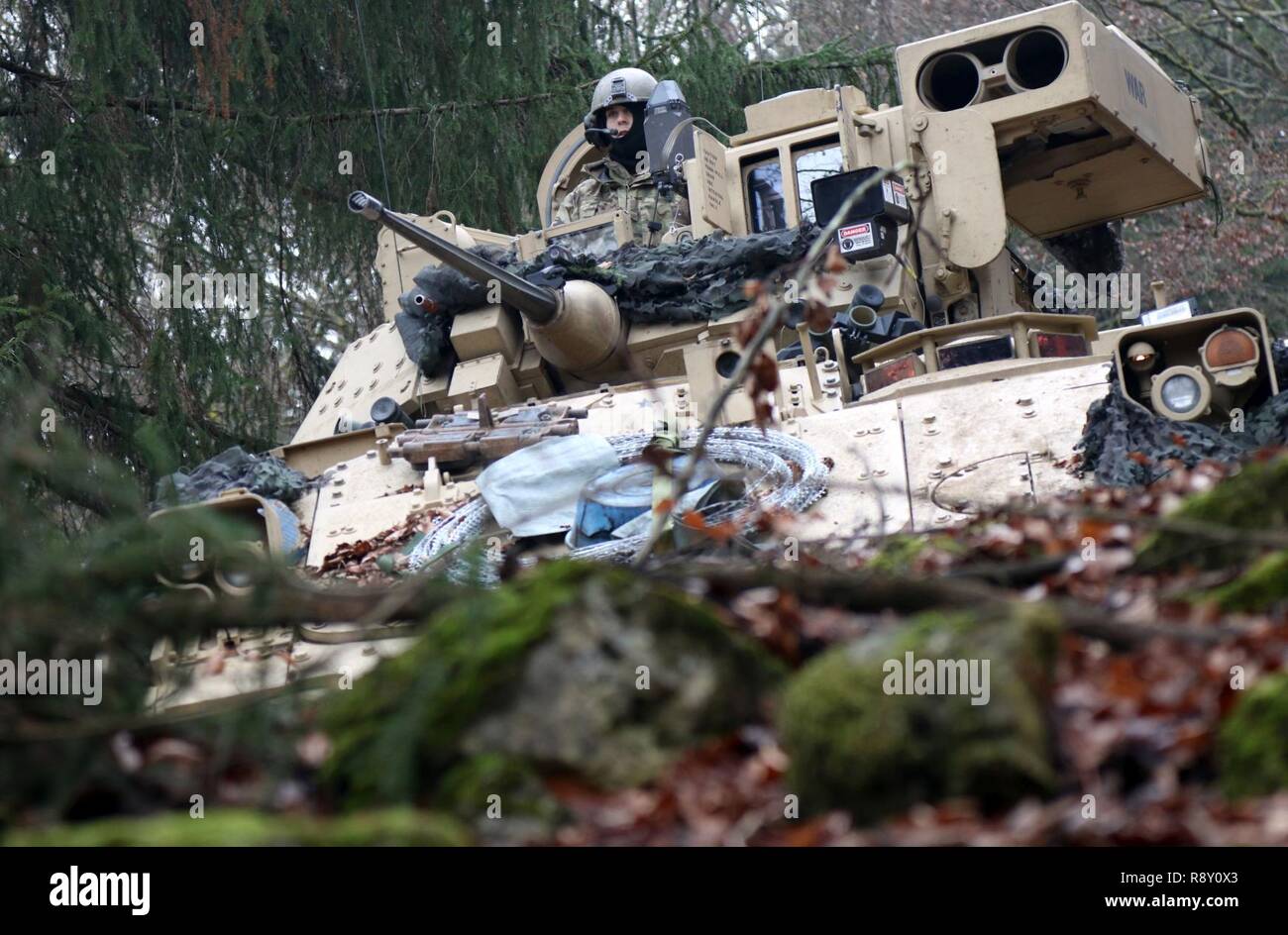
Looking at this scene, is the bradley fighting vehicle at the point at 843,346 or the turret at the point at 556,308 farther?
the turret at the point at 556,308

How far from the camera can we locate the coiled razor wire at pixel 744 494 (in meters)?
7.01

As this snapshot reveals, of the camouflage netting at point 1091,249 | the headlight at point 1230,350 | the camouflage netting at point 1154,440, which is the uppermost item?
the camouflage netting at point 1091,249

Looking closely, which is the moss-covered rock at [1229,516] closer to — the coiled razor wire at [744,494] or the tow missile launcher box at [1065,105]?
the coiled razor wire at [744,494]

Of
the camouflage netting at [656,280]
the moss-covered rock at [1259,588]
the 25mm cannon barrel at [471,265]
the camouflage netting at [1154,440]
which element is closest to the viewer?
the moss-covered rock at [1259,588]

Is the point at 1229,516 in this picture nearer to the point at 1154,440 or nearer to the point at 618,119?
the point at 1154,440

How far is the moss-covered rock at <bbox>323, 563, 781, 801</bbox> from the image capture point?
11.4 ft

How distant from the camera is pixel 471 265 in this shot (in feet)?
30.9

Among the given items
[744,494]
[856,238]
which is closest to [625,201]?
[856,238]

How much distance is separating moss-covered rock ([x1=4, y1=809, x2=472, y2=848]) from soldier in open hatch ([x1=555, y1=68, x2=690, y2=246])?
30.7 feet

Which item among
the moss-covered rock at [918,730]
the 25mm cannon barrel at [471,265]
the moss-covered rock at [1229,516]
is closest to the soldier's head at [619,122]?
the 25mm cannon barrel at [471,265]

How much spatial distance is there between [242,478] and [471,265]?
5.08ft

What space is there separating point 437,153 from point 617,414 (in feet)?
28.1

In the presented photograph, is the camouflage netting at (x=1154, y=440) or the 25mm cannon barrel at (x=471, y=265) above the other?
the 25mm cannon barrel at (x=471, y=265)

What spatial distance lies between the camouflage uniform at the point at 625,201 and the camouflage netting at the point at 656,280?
0.98 metres
